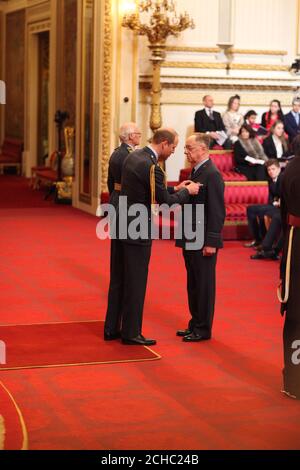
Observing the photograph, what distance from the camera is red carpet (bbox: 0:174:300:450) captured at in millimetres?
5297

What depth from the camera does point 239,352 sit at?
7207 mm

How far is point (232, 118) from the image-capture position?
15.8 m

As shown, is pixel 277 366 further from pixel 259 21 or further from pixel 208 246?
pixel 259 21

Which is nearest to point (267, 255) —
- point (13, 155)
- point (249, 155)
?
point (249, 155)

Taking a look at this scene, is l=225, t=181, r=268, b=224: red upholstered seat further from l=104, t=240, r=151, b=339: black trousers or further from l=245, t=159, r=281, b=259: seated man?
l=104, t=240, r=151, b=339: black trousers

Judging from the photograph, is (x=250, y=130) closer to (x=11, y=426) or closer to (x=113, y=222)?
(x=113, y=222)

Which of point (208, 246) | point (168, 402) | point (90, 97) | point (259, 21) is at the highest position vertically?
point (259, 21)

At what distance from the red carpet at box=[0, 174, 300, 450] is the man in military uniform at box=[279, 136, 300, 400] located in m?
0.17

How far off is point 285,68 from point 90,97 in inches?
148

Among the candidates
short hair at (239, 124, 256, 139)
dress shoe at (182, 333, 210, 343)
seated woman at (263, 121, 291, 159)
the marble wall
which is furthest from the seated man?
the marble wall

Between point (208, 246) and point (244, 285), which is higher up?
point (208, 246)

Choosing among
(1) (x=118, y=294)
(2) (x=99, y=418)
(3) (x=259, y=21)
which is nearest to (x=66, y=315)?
(1) (x=118, y=294)

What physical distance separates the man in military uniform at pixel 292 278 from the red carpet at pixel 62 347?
4.16ft

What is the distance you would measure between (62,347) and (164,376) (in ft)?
3.48
